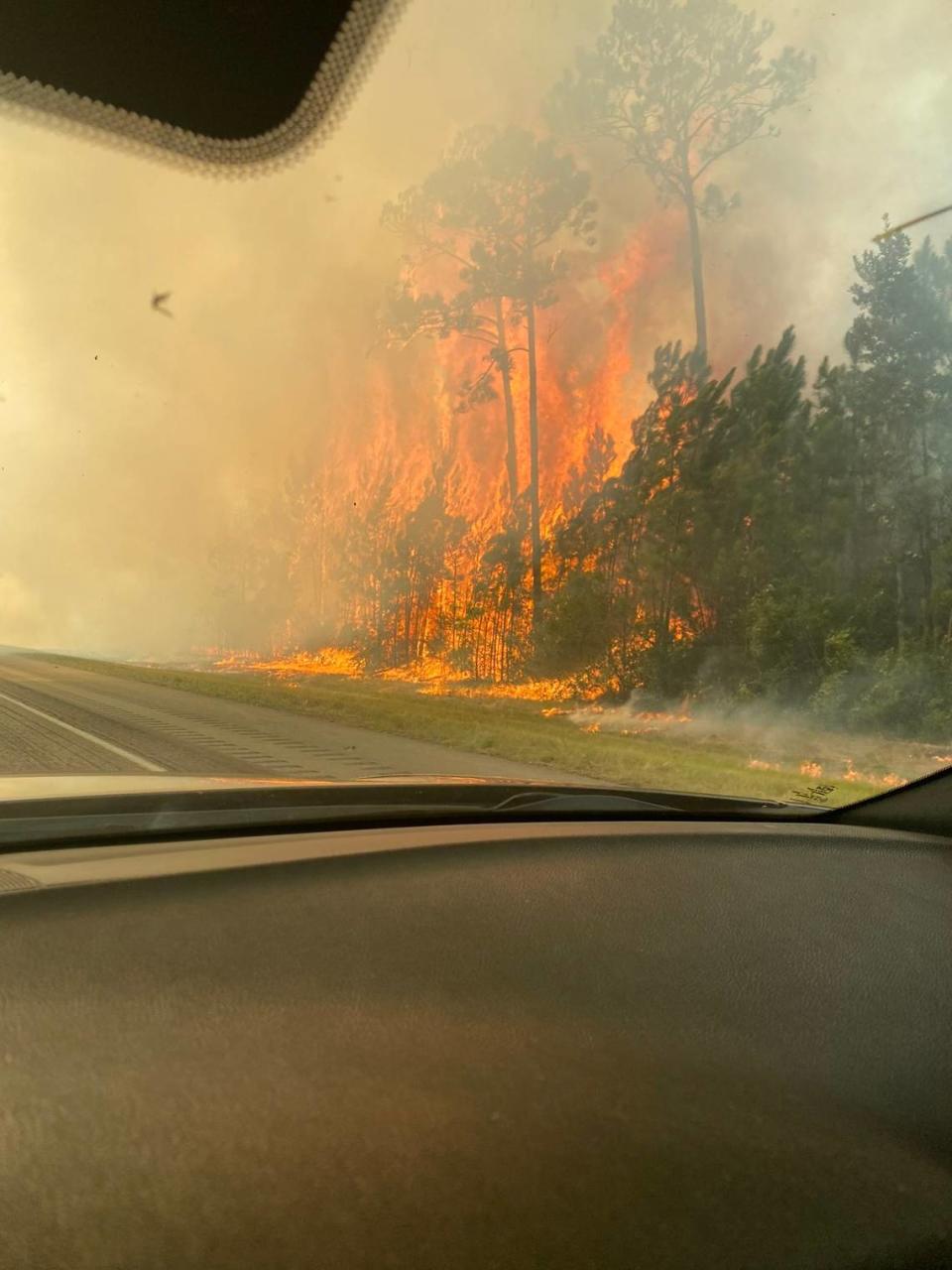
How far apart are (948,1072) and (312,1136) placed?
1514 millimetres

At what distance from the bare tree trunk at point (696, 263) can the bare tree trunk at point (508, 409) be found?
485 cm

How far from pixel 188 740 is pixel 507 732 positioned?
429cm

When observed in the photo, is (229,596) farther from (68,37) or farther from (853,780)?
(68,37)

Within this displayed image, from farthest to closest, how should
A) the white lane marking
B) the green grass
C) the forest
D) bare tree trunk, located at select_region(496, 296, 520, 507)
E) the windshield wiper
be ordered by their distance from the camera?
bare tree trunk, located at select_region(496, 296, 520, 507)
the forest
the green grass
the white lane marking
the windshield wiper

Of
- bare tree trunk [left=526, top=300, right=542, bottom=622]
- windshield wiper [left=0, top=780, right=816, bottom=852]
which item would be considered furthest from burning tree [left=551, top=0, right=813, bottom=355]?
windshield wiper [left=0, top=780, right=816, bottom=852]

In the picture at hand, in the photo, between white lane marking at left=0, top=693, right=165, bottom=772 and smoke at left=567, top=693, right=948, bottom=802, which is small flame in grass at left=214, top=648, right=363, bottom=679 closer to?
smoke at left=567, top=693, right=948, bottom=802

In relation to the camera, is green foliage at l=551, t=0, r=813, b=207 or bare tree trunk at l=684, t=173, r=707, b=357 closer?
green foliage at l=551, t=0, r=813, b=207

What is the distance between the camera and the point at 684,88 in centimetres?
1772

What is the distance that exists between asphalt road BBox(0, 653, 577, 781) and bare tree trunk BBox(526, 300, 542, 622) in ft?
26.5

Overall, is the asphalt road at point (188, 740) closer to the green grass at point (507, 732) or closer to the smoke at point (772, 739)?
the green grass at point (507, 732)

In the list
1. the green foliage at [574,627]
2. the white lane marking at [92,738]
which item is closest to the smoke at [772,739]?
the green foliage at [574,627]

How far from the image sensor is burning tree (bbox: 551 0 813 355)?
53.9 feet

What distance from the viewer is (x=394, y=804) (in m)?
2.96

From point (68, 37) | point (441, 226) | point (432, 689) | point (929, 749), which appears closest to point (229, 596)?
point (432, 689)
